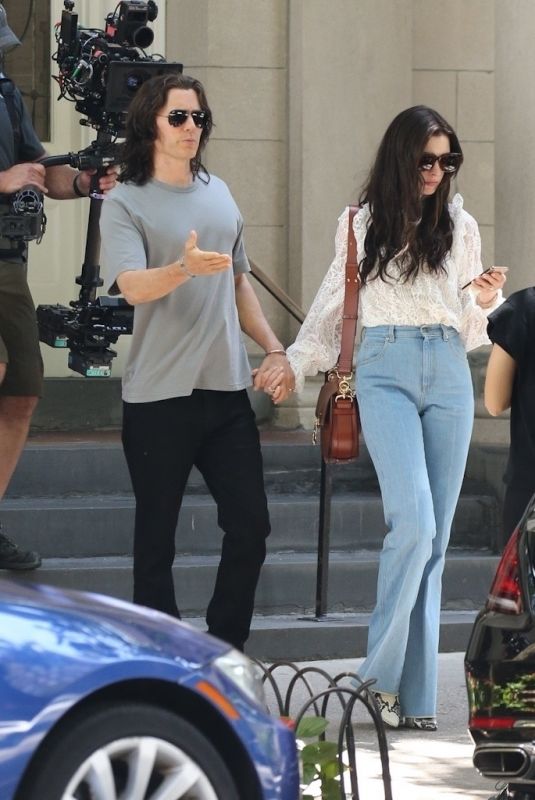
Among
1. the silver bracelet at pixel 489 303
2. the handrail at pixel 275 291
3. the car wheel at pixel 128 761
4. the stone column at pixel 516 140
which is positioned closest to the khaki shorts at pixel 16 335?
the handrail at pixel 275 291

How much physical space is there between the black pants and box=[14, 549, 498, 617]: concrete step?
166 centimetres

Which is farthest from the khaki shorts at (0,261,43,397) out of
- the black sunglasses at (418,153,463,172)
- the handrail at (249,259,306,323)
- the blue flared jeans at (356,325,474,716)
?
the black sunglasses at (418,153,463,172)

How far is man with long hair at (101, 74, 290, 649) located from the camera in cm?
607

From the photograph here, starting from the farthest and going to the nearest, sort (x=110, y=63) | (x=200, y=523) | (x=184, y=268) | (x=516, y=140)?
1. (x=516, y=140)
2. (x=200, y=523)
3. (x=110, y=63)
4. (x=184, y=268)

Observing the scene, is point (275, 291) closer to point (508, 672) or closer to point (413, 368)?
point (413, 368)

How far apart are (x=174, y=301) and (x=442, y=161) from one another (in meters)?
1.05

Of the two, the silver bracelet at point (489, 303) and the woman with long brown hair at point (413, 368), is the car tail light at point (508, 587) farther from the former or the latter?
the silver bracelet at point (489, 303)

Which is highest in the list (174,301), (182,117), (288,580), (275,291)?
(182,117)

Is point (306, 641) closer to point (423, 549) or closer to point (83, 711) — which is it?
point (423, 549)

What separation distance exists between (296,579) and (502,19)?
3.02 metres

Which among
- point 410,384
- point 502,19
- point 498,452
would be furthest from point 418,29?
point 410,384

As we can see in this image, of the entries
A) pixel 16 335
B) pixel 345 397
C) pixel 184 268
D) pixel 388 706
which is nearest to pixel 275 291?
pixel 16 335

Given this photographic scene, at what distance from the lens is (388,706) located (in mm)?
6406

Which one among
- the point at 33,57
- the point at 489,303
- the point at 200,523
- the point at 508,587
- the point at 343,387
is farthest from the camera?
the point at 33,57
